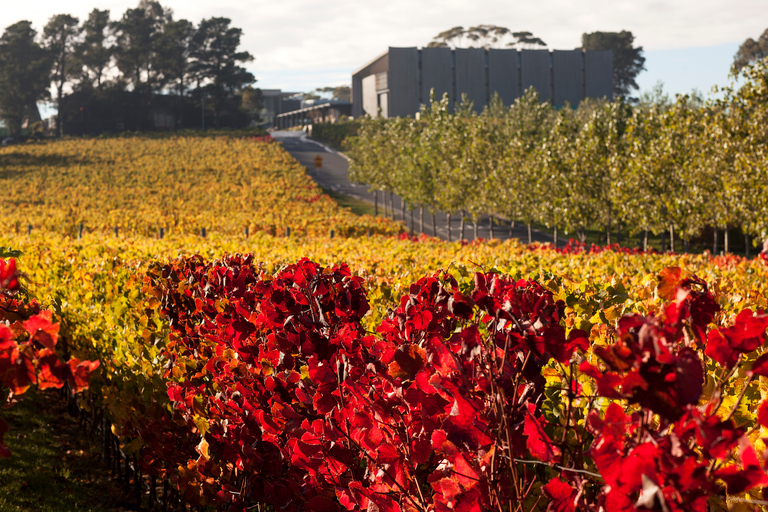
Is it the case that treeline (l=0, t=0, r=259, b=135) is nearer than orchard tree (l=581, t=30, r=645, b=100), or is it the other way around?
treeline (l=0, t=0, r=259, b=135)

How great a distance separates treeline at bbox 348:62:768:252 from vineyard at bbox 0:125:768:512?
541 inches

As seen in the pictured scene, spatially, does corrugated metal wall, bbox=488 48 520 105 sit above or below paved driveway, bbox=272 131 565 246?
above

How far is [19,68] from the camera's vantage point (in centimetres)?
6938

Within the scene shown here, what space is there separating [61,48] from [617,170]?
239 feet

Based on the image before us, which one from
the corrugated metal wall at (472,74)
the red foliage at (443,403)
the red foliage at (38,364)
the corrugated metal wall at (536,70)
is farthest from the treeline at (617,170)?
the corrugated metal wall at (536,70)

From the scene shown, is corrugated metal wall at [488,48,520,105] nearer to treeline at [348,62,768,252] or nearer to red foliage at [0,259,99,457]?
treeline at [348,62,768,252]

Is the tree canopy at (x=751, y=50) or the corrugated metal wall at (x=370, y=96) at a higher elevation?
the tree canopy at (x=751, y=50)

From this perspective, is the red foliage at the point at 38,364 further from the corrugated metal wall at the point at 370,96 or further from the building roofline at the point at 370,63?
the corrugated metal wall at the point at 370,96

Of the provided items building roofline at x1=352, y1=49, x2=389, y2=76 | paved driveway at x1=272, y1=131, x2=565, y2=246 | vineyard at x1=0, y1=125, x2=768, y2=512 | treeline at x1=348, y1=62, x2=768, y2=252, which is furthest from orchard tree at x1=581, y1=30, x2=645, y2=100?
vineyard at x1=0, y1=125, x2=768, y2=512

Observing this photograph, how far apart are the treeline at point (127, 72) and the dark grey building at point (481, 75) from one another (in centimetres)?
1872

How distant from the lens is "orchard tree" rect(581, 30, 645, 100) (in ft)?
301

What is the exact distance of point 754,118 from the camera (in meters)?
17.4

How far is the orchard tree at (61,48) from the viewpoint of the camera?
72.7 metres

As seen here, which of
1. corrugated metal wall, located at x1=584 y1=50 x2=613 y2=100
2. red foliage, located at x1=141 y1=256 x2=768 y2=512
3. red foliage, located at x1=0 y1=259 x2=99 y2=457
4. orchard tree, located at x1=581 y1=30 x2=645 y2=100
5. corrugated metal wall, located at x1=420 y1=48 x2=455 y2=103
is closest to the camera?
red foliage, located at x1=141 y1=256 x2=768 y2=512
